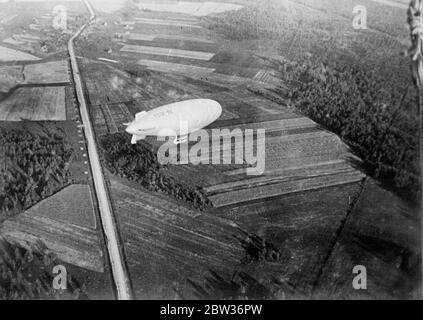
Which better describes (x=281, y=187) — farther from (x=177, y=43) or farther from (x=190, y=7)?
(x=190, y=7)

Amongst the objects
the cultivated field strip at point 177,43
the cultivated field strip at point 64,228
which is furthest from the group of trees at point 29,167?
the cultivated field strip at point 177,43

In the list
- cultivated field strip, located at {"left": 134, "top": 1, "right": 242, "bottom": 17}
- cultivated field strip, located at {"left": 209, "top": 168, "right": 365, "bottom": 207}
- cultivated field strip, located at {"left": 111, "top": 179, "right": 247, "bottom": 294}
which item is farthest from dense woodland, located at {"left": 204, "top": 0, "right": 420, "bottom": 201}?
cultivated field strip, located at {"left": 111, "top": 179, "right": 247, "bottom": 294}

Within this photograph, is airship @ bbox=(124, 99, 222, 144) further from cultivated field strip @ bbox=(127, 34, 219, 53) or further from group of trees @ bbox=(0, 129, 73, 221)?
cultivated field strip @ bbox=(127, 34, 219, 53)

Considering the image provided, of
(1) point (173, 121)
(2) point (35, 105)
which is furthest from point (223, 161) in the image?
(2) point (35, 105)

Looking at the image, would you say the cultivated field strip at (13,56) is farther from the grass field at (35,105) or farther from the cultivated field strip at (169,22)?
the cultivated field strip at (169,22)
